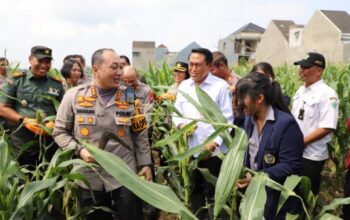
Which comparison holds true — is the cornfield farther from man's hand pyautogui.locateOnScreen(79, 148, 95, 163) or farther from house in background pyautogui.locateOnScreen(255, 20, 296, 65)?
house in background pyautogui.locateOnScreen(255, 20, 296, 65)

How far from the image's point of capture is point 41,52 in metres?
3.48

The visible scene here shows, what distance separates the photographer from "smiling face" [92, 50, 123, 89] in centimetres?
261

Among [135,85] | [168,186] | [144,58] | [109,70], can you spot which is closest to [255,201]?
[168,186]

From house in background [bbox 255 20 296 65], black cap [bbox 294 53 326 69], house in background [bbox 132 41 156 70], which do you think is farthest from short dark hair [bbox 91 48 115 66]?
house in background [bbox 255 20 296 65]

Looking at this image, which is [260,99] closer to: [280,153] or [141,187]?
[280,153]

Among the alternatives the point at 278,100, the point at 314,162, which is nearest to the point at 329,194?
the point at 314,162

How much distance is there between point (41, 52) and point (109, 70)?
1104 mm

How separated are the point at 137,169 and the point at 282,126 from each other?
1012 millimetres

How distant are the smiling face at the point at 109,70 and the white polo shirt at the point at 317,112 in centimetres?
154

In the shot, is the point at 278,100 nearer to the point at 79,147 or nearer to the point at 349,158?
the point at 349,158

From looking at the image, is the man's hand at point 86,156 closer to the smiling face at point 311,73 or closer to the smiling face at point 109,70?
the smiling face at point 109,70

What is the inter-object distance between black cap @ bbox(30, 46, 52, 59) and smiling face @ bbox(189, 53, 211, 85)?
1.11 metres

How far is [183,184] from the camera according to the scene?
3.31m

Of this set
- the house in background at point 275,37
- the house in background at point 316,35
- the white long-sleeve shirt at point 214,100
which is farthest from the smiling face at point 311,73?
the house in background at point 275,37
